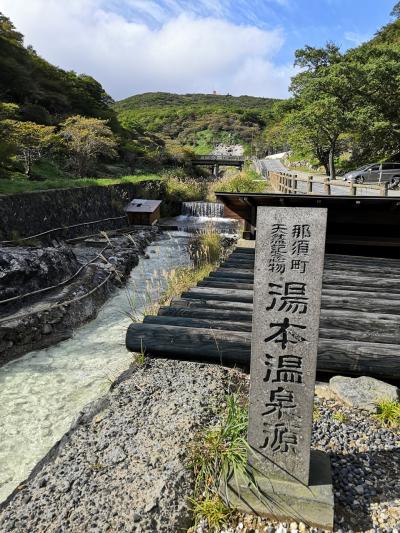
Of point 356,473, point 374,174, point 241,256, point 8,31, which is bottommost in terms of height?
point 356,473

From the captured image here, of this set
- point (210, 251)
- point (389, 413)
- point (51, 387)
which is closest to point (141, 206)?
point (210, 251)

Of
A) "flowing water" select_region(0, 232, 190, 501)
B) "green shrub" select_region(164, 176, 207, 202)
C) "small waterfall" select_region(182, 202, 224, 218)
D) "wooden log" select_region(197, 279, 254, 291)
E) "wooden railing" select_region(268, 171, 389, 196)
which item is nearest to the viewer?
"flowing water" select_region(0, 232, 190, 501)

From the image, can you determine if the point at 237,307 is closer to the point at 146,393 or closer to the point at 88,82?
the point at 146,393

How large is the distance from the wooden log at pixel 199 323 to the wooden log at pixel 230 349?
150mm

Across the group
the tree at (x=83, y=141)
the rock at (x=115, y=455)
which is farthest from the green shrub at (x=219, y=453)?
the tree at (x=83, y=141)

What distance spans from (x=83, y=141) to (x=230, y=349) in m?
18.6

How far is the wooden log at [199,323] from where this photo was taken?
3.92 metres

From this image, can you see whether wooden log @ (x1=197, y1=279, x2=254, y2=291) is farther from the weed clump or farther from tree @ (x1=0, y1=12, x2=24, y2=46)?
tree @ (x1=0, y1=12, x2=24, y2=46)

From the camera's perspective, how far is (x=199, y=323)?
4035 millimetres

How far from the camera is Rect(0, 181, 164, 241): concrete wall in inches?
398

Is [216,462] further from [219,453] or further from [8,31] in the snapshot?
[8,31]

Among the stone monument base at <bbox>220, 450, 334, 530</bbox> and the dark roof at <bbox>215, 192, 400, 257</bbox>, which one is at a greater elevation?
the dark roof at <bbox>215, 192, 400, 257</bbox>

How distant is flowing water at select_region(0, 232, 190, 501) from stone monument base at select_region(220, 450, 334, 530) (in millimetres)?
2423

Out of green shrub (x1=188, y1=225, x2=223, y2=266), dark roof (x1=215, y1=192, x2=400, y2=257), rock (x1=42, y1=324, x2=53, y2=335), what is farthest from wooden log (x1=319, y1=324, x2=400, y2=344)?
green shrub (x1=188, y1=225, x2=223, y2=266)
